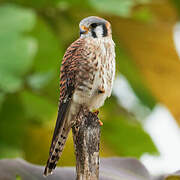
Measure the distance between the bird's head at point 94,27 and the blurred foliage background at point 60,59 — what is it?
148 cm

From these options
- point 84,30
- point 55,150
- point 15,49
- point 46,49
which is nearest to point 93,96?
point 84,30

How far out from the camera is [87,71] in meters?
2.67

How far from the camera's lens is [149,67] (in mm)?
5066

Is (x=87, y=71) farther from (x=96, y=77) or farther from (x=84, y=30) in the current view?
(x=84, y=30)

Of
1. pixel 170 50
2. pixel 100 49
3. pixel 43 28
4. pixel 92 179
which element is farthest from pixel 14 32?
pixel 92 179

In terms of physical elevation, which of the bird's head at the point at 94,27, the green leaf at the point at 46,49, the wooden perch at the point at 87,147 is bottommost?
the wooden perch at the point at 87,147

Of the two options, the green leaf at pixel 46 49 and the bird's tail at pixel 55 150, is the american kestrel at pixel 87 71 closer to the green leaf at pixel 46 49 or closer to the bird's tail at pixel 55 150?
the bird's tail at pixel 55 150

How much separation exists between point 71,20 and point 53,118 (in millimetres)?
956

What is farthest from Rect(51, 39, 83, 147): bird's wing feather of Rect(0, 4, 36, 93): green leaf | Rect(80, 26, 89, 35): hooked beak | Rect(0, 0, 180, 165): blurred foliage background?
Rect(0, 0, 180, 165): blurred foliage background

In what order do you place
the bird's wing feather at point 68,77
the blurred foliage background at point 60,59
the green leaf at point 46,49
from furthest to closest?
the green leaf at point 46,49 → the blurred foliage background at point 60,59 → the bird's wing feather at point 68,77

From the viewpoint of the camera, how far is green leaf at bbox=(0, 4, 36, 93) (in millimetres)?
4074

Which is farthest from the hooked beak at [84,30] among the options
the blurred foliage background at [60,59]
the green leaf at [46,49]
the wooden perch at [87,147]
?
the green leaf at [46,49]

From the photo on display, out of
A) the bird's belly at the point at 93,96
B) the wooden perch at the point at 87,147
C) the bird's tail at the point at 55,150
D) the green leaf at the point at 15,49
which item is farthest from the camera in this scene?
the green leaf at the point at 15,49

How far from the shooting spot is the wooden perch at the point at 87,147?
2111 millimetres
